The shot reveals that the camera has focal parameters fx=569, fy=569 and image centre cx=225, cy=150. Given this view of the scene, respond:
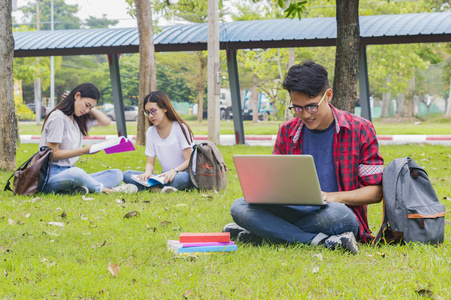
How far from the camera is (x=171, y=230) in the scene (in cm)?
486

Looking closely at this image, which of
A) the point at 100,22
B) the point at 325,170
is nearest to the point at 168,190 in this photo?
the point at 325,170

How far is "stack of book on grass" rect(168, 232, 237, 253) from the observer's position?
3904 mm

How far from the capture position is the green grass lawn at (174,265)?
3139 millimetres

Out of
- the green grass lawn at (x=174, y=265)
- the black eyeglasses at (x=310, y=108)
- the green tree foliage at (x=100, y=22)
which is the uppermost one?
the green tree foliage at (x=100, y=22)

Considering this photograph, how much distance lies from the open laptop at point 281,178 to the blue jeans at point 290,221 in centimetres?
22

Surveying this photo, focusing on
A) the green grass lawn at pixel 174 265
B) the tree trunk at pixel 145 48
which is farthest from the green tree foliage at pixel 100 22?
the green grass lawn at pixel 174 265

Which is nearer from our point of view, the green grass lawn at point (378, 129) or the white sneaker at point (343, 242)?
the white sneaker at point (343, 242)

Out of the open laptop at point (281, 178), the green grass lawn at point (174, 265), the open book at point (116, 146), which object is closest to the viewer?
the green grass lawn at point (174, 265)

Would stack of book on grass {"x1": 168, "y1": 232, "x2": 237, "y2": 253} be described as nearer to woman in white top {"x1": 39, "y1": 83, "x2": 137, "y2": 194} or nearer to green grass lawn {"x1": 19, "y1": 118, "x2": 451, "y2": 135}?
woman in white top {"x1": 39, "y1": 83, "x2": 137, "y2": 194}

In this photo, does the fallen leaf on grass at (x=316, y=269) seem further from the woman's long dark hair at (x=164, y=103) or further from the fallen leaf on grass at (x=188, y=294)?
the woman's long dark hair at (x=164, y=103)

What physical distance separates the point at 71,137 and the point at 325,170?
367 cm

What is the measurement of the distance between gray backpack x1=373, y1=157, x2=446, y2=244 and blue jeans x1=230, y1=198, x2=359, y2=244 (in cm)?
28

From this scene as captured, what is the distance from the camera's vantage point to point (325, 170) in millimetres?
4102

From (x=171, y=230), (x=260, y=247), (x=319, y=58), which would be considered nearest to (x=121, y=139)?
(x=171, y=230)
